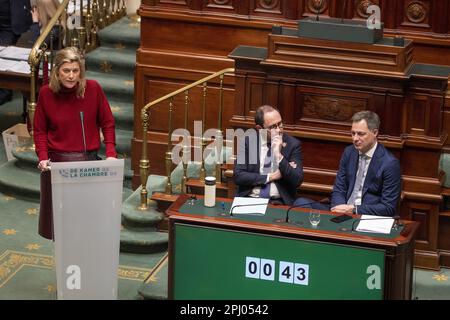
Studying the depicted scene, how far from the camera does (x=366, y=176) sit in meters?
7.88

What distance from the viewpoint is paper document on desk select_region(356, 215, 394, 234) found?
7078 mm

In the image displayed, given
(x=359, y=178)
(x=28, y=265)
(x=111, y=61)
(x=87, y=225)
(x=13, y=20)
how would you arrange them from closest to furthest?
(x=87, y=225) → (x=359, y=178) → (x=28, y=265) → (x=111, y=61) → (x=13, y=20)

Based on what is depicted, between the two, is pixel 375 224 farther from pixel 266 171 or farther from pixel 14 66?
pixel 14 66

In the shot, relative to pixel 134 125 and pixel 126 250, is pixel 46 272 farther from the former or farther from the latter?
pixel 134 125

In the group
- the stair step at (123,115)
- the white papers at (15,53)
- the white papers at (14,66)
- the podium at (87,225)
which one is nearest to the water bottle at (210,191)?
the podium at (87,225)

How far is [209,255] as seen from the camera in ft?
23.7

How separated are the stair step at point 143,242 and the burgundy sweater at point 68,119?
1227mm

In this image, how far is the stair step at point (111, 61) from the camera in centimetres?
1073

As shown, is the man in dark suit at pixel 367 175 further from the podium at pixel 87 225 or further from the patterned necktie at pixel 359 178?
the podium at pixel 87 225

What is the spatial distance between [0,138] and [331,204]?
4.61m

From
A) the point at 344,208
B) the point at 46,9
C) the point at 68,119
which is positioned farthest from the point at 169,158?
the point at 46,9

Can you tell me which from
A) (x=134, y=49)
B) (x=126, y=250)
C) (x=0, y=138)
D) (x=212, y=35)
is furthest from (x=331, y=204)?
(x=0, y=138)

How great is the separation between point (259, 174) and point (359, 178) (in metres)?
0.68

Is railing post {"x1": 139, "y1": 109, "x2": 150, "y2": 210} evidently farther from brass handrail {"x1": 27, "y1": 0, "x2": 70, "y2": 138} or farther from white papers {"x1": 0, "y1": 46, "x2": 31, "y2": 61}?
white papers {"x1": 0, "y1": 46, "x2": 31, "y2": 61}
